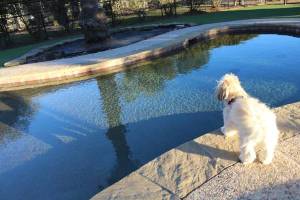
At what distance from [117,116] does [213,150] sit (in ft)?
10.5

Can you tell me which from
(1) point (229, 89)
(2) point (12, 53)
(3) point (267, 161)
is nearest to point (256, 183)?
(3) point (267, 161)

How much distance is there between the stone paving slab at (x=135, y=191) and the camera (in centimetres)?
388

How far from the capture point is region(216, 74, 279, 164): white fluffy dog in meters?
3.95

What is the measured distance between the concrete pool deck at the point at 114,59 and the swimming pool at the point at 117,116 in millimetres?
578

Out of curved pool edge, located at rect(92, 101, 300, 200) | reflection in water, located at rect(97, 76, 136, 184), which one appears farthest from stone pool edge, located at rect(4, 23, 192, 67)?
curved pool edge, located at rect(92, 101, 300, 200)

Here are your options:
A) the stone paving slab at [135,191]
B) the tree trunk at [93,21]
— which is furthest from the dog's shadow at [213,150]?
the tree trunk at [93,21]

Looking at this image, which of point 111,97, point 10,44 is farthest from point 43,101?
point 10,44

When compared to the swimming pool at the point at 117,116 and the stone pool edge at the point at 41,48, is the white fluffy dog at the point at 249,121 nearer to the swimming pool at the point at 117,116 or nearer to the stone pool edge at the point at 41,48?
the swimming pool at the point at 117,116

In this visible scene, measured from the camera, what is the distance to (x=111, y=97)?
344 inches

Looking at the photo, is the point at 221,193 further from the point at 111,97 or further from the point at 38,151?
the point at 111,97

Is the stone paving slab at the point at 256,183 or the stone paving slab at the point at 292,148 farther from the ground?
the stone paving slab at the point at 292,148

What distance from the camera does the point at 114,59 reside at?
11.3 metres

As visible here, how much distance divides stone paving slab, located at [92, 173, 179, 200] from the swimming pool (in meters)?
0.97

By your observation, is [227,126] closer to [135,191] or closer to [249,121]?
[249,121]
